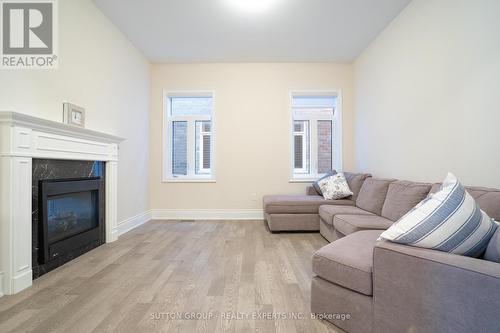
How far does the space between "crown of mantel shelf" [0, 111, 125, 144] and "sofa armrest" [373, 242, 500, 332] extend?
2684 mm

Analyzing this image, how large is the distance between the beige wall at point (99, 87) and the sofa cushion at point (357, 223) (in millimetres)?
3032

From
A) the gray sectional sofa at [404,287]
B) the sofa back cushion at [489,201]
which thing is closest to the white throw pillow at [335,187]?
the gray sectional sofa at [404,287]

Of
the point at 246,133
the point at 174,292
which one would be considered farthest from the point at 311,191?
the point at 174,292

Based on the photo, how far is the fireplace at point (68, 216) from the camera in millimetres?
2037

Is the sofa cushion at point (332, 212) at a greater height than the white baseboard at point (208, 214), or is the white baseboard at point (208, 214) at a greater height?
the sofa cushion at point (332, 212)

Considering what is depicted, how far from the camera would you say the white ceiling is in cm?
280

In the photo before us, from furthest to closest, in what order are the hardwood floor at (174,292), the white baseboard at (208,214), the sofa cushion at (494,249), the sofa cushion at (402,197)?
the white baseboard at (208,214) < the sofa cushion at (402,197) < the hardwood floor at (174,292) < the sofa cushion at (494,249)

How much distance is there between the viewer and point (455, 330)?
0.91 metres

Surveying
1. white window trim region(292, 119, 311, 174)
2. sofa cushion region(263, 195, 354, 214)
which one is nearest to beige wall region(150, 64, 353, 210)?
white window trim region(292, 119, 311, 174)

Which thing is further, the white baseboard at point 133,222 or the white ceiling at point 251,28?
the white baseboard at point 133,222

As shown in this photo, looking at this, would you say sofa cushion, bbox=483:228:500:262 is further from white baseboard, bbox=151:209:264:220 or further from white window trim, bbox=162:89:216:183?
white window trim, bbox=162:89:216:183

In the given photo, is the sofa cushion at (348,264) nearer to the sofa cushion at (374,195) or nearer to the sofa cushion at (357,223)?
the sofa cushion at (357,223)

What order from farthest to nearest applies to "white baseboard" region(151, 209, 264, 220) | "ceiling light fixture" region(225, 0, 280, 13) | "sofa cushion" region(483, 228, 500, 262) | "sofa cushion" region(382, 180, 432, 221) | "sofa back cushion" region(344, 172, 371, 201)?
"white baseboard" region(151, 209, 264, 220)
"sofa back cushion" region(344, 172, 371, 201)
"ceiling light fixture" region(225, 0, 280, 13)
"sofa cushion" region(382, 180, 432, 221)
"sofa cushion" region(483, 228, 500, 262)

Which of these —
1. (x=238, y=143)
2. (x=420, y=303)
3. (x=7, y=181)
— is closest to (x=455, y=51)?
(x=420, y=303)
